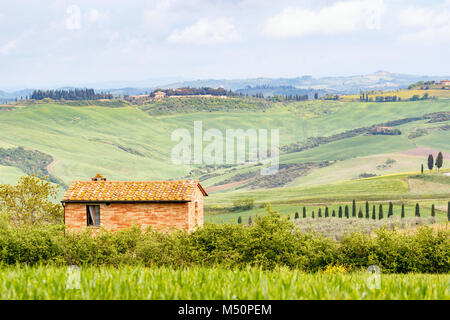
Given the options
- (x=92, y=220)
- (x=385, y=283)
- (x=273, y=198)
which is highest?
(x=385, y=283)

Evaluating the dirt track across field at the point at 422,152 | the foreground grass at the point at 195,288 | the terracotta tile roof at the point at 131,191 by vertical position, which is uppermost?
the foreground grass at the point at 195,288

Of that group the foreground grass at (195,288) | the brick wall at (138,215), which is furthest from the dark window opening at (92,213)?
the foreground grass at (195,288)

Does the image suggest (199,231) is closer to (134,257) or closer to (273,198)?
(134,257)

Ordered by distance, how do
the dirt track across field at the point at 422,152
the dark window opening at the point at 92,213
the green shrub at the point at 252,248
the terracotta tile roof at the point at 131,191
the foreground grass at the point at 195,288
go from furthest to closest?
the dirt track across field at the point at 422,152
the dark window opening at the point at 92,213
the terracotta tile roof at the point at 131,191
the green shrub at the point at 252,248
the foreground grass at the point at 195,288

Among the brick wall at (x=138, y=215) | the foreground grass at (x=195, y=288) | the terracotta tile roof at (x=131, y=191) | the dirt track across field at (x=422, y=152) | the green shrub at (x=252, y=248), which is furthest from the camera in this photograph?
the dirt track across field at (x=422, y=152)

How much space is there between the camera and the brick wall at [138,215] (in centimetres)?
4094

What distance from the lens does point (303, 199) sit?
5605 inches

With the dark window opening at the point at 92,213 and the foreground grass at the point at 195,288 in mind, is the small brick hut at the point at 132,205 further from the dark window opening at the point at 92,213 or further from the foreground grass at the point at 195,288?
the foreground grass at the point at 195,288

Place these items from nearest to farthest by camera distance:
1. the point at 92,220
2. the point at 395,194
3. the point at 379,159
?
the point at 92,220, the point at 395,194, the point at 379,159

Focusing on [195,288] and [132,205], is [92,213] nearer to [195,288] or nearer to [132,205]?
[132,205]

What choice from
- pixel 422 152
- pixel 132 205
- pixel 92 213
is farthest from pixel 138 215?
pixel 422 152

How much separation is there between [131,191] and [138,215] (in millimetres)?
2005

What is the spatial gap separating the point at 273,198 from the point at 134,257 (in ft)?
419
